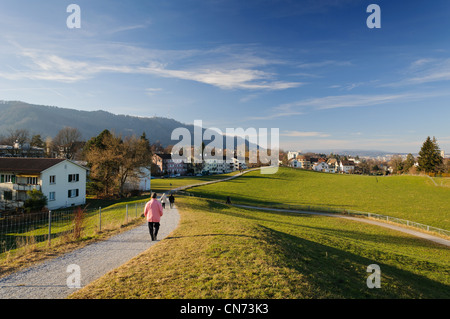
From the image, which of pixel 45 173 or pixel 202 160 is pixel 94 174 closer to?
pixel 45 173

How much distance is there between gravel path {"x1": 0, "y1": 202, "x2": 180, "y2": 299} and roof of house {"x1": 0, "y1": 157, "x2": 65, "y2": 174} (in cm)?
3348

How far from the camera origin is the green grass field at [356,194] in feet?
129

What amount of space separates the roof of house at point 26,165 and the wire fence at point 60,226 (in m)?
9.09

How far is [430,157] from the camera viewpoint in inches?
3132

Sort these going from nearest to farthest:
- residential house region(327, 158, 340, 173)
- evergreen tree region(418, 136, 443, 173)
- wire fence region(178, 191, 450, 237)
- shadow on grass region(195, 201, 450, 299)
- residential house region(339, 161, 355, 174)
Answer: shadow on grass region(195, 201, 450, 299) → wire fence region(178, 191, 450, 237) → evergreen tree region(418, 136, 443, 173) → residential house region(339, 161, 355, 174) → residential house region(327, 158, 340, 173)

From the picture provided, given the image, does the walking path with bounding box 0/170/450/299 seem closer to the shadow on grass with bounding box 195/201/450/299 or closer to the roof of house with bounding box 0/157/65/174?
the shadow on grass with bounding box 195/201/450/299

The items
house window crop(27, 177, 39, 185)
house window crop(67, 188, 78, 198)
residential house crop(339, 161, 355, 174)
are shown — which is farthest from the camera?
residential house crop(339, 161, 355, 174)

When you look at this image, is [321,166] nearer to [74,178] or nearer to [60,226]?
[74,178]

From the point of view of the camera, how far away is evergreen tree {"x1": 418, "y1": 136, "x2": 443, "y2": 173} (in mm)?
79000

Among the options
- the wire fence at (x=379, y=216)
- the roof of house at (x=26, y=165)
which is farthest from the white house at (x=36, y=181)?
the wire fence at (x=379, y=216)

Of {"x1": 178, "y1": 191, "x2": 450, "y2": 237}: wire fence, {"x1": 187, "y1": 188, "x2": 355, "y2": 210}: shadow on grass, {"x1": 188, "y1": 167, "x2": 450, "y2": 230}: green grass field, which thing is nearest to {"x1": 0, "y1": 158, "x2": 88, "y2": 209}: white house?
{"x1": 187, "y1": 188, "x2": 355, "y2": 210}: shadow on grass

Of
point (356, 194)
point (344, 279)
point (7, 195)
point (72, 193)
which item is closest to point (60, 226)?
point (72, 193)

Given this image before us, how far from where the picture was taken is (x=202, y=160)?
122 meters
